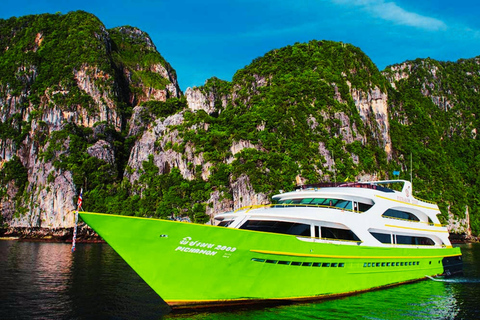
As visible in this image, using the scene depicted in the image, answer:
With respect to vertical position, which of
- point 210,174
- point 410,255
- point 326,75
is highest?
point 326,75

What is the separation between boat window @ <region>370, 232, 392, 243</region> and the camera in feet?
62.4

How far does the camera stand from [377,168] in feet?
293

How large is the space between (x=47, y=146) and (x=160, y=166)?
95.9ft

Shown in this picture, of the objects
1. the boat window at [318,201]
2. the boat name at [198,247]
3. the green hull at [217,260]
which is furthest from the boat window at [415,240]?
the boat name at [198,247]

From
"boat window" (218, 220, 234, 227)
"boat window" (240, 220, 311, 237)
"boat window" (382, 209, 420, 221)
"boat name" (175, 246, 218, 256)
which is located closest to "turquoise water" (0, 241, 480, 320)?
"boat name" (175, 246, 218, 256)

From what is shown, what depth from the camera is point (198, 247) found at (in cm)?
1356

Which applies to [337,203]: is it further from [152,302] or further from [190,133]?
[190,133]

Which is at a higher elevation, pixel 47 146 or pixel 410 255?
pixel 47 146

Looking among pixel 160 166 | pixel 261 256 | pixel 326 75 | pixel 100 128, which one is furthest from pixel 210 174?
pixel 261 256

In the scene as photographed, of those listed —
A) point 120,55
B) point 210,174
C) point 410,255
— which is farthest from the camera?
point 120,55

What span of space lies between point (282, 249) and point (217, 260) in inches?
105

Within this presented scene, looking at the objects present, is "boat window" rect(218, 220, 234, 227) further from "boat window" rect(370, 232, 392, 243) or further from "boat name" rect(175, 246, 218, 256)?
"boat window" rect(370, 232, 392, 243)

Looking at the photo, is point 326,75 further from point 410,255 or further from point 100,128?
point 410,255

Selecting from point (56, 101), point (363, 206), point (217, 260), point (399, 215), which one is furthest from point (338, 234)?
point (56, 101)
